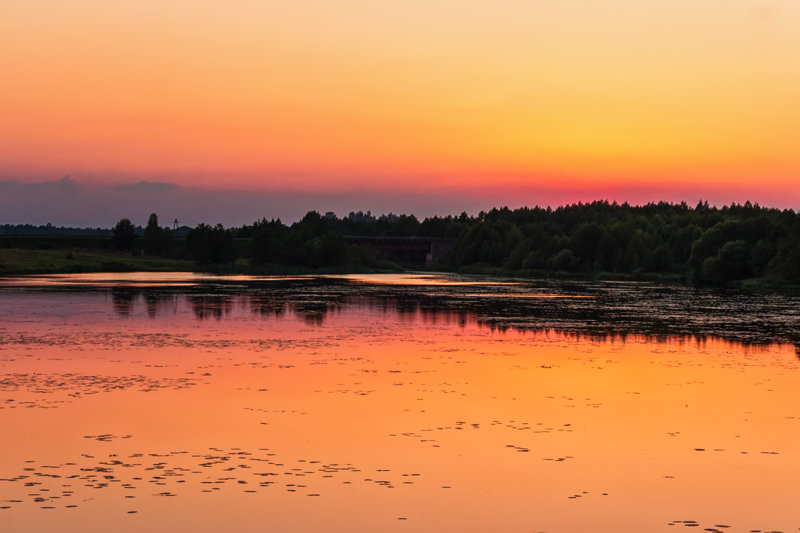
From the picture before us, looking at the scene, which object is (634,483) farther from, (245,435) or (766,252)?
(766,252)

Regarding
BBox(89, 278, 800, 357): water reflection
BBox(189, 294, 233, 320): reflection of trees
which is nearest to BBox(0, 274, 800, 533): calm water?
BBox(89, 278, 800, 357): water reflection

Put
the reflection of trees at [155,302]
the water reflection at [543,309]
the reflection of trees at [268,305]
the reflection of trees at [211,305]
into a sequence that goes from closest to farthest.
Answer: the water reflection at [543,309] < the reflection of trees at [211,305] < the reflection of trees at [155,302] < the reflection of trees at [268,305]

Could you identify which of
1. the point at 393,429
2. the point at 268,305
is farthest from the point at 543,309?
the point at 393,429

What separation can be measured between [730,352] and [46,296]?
59.7m

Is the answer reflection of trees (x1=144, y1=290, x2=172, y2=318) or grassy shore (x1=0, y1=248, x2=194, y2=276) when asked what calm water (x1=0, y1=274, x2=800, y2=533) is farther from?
grassy shore (x1=0, y1=248, x2=194, y2=276)

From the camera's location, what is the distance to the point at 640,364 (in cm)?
4166

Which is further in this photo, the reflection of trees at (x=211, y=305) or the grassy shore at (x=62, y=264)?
the grassy shore at (x=62, y=264)

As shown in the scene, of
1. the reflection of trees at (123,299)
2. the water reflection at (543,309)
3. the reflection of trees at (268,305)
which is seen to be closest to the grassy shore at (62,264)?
the reflection of trees at (123,299)

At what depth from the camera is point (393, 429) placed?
26266mm

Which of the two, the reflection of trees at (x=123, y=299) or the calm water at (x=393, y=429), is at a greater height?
the reflection of trees at (x=123, y=299)

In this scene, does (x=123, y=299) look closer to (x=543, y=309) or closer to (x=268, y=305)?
(x=268, y=305)

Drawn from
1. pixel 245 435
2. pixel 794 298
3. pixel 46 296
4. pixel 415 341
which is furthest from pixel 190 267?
pixel 245 435

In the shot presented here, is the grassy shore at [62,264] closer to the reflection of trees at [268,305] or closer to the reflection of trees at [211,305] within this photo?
the reflection of trees at [211,305]

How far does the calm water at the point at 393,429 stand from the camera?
1848 centimetres
